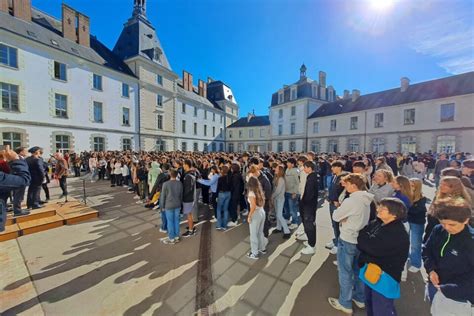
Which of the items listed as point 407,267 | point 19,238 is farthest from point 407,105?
point 19,238

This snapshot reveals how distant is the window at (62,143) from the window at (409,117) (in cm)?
3471

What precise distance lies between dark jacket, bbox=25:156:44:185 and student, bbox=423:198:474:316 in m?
8.38

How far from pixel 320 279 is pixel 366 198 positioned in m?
1.66

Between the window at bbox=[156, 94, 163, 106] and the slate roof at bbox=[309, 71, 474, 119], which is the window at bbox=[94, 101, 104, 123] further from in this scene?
the slate roof at bbox=[309, 71, 474, 119]

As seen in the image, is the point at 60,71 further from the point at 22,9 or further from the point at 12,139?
the point at 12,139

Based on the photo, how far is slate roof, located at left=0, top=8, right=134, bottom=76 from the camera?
14941mm

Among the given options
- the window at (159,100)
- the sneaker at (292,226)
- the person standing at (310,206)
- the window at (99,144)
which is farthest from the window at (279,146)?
the person standing at (310,206)

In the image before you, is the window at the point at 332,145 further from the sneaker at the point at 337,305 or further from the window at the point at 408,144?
the sneaker at the point at 337,305

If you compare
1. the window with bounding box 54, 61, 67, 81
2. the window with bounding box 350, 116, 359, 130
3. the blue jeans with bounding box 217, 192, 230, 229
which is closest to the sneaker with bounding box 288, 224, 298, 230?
the blue jeans with bounding box 217, 192, 230, 229

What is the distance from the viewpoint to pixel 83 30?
20.2 meters

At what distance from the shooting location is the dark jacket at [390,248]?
2027 millimetres

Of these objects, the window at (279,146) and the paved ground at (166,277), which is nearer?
the paved ground at (166,277)

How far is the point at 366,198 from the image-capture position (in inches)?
104

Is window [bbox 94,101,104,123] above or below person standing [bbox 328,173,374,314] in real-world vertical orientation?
above
